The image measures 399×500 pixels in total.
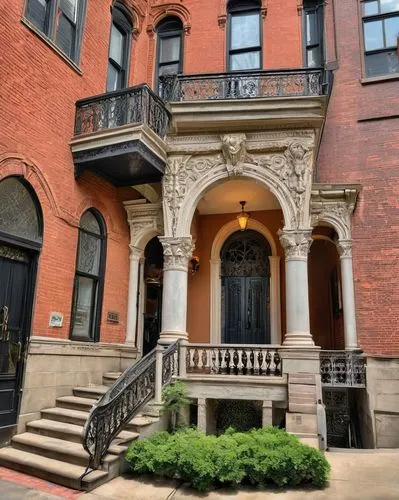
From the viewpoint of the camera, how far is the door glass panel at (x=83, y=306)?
9.07 meters

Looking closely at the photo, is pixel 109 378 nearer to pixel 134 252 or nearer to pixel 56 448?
pixel 56 448

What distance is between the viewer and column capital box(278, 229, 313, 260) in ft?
29.9

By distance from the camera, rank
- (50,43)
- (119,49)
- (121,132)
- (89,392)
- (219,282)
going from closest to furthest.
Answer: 1. (89,392)
2. (50,43)
3. (121,132)
4. (119,49)
5. (219,282)

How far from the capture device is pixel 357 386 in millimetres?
Answer: 9242

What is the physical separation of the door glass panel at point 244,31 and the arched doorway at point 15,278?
7514mm

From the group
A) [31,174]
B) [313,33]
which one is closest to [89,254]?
[31,174]

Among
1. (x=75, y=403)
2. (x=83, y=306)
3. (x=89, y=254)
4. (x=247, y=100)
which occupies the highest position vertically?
(x=247, y=100)

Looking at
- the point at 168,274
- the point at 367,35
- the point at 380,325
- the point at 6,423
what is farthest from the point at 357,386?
the point at 367,35

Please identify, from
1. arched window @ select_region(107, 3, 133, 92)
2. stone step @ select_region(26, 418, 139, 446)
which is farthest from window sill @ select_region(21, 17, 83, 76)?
stone step @ select_region(26, 418, 139, 446)

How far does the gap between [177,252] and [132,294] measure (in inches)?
72.8

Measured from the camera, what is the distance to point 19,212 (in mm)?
7746

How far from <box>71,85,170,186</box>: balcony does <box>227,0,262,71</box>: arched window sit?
368 cm

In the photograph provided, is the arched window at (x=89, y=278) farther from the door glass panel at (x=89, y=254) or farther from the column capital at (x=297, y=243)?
the column capital at (x=297, y=243)

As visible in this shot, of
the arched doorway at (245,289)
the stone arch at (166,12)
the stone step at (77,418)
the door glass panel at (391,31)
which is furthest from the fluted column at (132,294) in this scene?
the door glass panel at (391,31)
